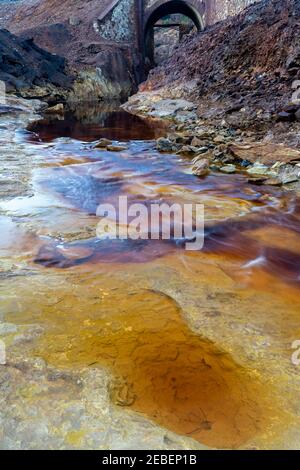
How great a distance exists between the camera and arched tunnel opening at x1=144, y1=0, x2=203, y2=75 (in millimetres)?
27300

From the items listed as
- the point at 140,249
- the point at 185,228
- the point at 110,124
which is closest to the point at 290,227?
the point at 185,228

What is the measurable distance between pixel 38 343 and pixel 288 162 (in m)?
5.36

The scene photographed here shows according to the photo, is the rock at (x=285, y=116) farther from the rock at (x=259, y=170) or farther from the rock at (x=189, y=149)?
the rock at (x=259, y=170)

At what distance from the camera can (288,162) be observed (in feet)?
20.5

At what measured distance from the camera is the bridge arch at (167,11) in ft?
84.4

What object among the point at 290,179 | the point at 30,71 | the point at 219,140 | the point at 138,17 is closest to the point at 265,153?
the point at 290,179

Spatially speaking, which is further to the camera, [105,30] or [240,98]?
[105,30]

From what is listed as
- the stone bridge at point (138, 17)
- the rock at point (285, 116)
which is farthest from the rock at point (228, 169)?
the stone bridge at point (138, 17)

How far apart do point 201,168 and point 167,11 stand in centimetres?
2960

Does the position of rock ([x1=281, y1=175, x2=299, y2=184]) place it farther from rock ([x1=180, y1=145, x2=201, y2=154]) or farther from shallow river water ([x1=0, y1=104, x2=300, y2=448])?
rock ([x1=180, y1=145, x2=201, y2=154])

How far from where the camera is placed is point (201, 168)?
6273mm

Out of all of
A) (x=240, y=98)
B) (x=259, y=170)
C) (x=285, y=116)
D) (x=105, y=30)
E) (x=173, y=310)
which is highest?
(x=105, y=30)

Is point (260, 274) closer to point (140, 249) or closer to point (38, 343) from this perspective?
point (140, 249)

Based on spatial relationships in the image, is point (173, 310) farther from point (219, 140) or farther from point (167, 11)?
point (167, 11)
